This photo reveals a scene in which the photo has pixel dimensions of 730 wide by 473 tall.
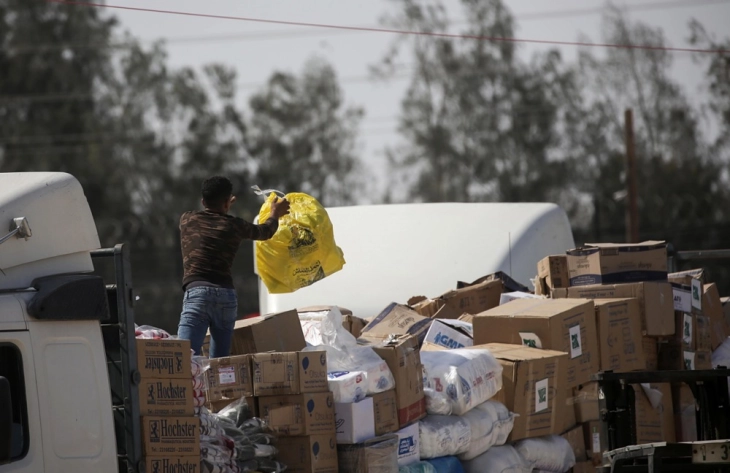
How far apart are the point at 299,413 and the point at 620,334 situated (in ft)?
8.94

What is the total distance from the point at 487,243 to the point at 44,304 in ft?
17.5

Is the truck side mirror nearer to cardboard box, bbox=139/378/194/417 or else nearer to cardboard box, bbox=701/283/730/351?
cardboard box, bbox=139/378/194/417

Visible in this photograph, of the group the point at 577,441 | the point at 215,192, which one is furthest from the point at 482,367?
the point at 215,192

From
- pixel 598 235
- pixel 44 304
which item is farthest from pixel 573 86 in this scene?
pixel 44 304

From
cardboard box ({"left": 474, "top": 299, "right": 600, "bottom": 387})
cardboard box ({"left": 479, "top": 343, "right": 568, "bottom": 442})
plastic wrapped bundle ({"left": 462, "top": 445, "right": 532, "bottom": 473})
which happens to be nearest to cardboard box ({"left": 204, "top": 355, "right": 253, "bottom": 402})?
plastic wrapped bundle ({"left": 462, "top": 445, "right": 532, "bottom": 473})

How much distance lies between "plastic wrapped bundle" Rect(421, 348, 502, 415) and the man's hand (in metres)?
1.19

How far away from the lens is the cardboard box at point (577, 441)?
263 inches

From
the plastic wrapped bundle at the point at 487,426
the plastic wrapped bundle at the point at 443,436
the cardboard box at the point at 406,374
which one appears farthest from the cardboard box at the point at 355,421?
the plastic wrapped bundle at the point at 487,426

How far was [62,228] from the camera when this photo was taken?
168 inches

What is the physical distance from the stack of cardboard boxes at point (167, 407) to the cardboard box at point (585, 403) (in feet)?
9.50

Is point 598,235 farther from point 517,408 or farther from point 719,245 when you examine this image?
point 517,408

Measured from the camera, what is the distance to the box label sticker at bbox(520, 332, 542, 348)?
6.66 meters

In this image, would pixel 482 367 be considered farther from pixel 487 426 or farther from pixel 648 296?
pixel 648 296

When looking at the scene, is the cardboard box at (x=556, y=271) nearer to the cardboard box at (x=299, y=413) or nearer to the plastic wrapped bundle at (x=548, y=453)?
the plastic wrapped bundle at (x=548, y=453)
